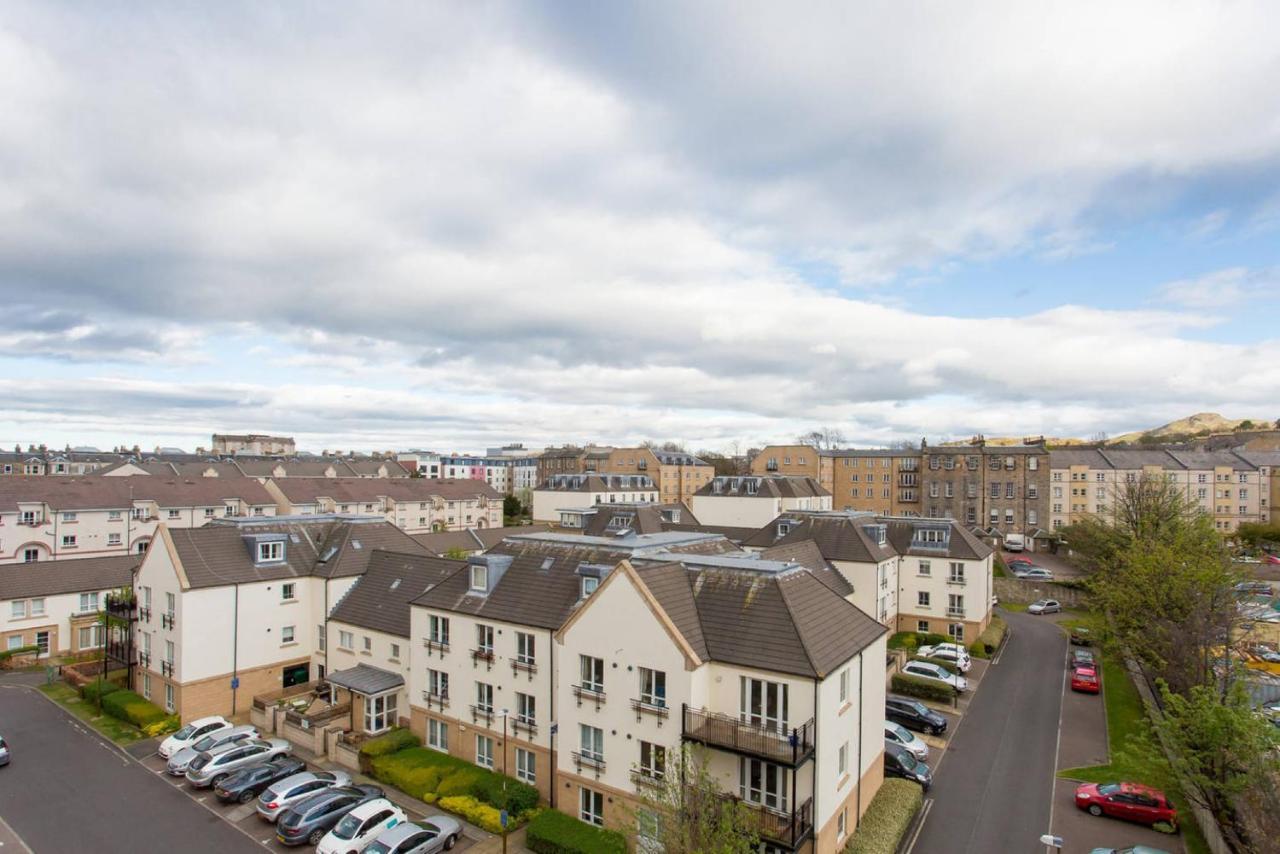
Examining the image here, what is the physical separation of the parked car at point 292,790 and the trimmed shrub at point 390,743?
4.81 ft

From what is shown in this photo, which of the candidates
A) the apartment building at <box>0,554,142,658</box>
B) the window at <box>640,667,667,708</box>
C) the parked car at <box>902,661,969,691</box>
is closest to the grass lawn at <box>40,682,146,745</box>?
the apartment building at <box>0,554,142,658</box>

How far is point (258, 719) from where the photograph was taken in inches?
1217

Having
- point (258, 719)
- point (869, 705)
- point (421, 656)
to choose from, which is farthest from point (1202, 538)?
point (258, 719)

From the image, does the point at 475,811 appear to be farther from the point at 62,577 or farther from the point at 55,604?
the point at 62,577

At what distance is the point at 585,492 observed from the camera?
86188mm

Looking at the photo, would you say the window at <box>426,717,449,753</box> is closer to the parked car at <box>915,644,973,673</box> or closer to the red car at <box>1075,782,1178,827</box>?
the red car at <box>1075,782,1178,827</box>

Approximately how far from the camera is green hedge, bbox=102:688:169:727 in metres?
30.8

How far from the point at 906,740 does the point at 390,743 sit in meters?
21.4

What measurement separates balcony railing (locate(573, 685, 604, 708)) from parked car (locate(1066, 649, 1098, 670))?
101 ft

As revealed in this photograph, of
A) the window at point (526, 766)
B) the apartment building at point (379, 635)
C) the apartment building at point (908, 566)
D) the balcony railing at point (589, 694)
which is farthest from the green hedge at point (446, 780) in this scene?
the apartment building at point (908, 566)

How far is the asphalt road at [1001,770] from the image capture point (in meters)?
21.7

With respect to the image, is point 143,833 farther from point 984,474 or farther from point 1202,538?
point 984,474

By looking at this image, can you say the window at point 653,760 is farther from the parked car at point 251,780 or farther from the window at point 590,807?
the parked car at point 251,780

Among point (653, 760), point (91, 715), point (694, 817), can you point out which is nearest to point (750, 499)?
point (653, 760)
